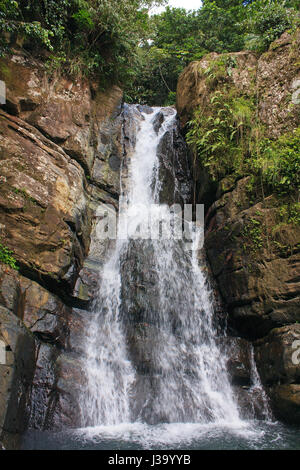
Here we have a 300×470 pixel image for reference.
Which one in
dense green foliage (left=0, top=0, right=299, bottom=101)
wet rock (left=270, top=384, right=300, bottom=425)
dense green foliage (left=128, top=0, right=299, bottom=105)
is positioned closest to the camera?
wet rock (left=270, top=384, right=300, bottom=425)

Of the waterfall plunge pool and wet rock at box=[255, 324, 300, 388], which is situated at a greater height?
wet rock at box=[255, 324, 300, 388]

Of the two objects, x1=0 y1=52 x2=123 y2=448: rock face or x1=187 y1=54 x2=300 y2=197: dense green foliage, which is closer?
x1=0 y1=52 x2=123 y2=448: rock face

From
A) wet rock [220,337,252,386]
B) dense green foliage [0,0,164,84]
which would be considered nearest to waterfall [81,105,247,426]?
wet rock [220,337,252,386]

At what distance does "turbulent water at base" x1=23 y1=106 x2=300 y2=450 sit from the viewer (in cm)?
495

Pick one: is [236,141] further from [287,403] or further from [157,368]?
[287,403]

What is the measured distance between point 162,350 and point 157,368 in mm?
412

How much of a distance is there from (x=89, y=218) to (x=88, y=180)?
1327 mm

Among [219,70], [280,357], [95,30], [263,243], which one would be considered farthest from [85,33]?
[280,357]

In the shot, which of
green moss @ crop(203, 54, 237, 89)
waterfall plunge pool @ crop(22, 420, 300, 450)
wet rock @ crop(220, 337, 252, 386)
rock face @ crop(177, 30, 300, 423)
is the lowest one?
waterfall plunge pool @ crop(22, 420, 300, 450)

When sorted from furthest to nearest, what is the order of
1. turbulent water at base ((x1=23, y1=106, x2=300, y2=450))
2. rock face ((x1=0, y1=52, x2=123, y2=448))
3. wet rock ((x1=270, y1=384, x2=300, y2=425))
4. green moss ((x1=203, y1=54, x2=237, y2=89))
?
green moss ((x1=203, y1=54, x2=237, y2=89)), wet rock ((x1=270, y1=384, x2=300, y2=425)), turbulent water at base ((x1=23, y1=106, x2=300, y2=450)), rock face ((x1=0, y1=52, x2=123, y2=448))

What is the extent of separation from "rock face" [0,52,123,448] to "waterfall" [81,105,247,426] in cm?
58

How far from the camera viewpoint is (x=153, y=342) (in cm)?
671

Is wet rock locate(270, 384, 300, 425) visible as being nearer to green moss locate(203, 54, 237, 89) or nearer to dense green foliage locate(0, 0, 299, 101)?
green moss locate(203, 54, 237, 89)
